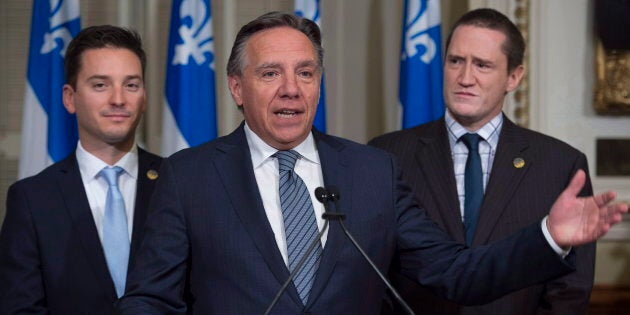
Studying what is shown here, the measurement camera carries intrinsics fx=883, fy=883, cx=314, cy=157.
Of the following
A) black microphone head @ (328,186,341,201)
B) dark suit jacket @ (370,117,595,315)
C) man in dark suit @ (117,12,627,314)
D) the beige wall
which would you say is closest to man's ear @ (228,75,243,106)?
man in dark suit @ (117,12,627,314)

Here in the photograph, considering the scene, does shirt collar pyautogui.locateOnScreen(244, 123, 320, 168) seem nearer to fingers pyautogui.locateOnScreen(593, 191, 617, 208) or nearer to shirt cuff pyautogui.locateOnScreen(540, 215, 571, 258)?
shirt cuff pyautogui.locateOnScreen(540, 215, 571, 258)

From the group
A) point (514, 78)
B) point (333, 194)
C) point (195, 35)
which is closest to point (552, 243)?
point (333, 194)

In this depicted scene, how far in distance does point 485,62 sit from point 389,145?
15.7 inches

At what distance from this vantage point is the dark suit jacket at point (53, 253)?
241cm

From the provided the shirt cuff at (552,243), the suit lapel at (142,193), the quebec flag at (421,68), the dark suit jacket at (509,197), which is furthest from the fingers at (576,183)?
the quebec flag at (421,68)

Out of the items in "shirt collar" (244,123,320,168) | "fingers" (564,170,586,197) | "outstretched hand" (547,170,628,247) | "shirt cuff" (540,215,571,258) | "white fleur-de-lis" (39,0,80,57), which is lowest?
"shirt cuff" (540,215,571,258)

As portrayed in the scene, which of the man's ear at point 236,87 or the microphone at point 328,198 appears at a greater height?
the man's ear at point 236,87

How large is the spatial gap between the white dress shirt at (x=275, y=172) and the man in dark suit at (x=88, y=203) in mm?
594

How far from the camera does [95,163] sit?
8.59 ft

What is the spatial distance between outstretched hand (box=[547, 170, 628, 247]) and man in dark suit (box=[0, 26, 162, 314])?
123 centimetres

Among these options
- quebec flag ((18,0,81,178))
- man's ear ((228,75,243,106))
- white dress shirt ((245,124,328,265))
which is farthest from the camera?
quebec flag ((18,0,81,178))

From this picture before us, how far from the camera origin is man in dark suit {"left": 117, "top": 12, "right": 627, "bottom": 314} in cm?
192

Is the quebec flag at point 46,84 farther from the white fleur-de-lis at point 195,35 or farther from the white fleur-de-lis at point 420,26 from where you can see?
the white fleur-de-lis at point 420,26

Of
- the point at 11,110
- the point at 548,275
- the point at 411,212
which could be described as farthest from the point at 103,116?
the point at 11,110
